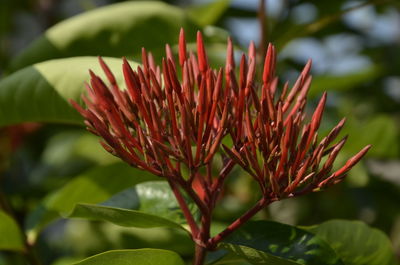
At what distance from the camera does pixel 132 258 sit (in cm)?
78

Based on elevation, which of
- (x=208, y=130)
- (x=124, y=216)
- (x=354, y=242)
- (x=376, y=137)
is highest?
(x=208, y=130)

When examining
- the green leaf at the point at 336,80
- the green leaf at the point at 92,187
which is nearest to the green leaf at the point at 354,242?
the green leaf at the point at 92,187

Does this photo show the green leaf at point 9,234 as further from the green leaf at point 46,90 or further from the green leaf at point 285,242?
the green leaf at point 285,242

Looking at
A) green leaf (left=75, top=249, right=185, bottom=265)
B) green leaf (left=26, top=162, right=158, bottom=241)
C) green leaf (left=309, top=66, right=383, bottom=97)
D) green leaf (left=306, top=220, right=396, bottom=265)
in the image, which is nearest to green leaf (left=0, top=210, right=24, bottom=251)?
green leaf (left=26, top=162, right=158, bottom=241)

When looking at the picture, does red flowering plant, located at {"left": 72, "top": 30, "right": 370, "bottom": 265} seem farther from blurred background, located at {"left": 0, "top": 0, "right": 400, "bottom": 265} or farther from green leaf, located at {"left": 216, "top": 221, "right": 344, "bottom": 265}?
blurred background, located at {"left": 0, "top": 0, "right": 400, "bottom": 265}

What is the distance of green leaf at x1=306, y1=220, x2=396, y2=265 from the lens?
94cm

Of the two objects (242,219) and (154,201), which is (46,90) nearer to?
(154,201)

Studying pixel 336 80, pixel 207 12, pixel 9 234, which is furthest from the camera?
pixel 336 80

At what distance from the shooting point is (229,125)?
78 cm

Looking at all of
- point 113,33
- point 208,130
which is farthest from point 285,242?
point 113,33

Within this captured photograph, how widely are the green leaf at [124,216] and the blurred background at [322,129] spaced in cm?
46

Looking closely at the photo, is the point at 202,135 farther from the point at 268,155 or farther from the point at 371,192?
the point at 371,192

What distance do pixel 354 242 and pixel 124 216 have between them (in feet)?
1.13

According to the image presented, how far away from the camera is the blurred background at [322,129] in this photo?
1.56m
